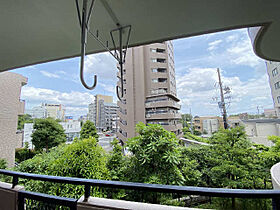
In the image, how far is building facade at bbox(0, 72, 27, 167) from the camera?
4.17 m

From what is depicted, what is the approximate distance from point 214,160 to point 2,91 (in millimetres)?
6931

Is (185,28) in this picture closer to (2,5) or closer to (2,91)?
(2,5)

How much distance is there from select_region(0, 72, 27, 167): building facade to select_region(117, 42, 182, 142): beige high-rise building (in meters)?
5.99

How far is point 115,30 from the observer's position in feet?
2.31

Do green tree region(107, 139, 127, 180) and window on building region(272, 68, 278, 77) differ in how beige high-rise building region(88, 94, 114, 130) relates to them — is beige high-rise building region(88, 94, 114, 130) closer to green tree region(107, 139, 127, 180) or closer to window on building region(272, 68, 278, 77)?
green tree region(107, 139, 127, 180)

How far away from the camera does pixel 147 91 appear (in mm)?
9836

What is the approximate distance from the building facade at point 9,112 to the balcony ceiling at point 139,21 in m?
5.22

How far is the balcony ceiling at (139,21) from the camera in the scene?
0.55 meters

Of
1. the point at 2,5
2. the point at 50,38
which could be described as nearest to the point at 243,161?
the point at 50,38

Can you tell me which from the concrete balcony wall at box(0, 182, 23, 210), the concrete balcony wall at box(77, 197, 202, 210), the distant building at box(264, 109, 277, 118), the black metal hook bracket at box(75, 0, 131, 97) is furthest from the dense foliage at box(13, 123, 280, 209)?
the distant building at box(264, 109, 277, 118)

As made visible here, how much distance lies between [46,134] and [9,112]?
A: 214cm

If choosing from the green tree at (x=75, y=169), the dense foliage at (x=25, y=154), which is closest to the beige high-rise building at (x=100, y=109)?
the dense foliage at (x=25, y=154)

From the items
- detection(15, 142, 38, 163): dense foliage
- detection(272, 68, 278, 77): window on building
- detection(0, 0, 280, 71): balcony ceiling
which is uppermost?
detection(272, 68, 278, 77): window on building

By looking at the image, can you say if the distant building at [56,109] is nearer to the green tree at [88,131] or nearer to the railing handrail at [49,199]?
the green tree at [88,131]
